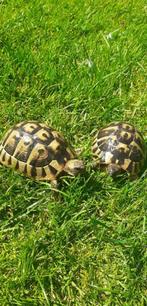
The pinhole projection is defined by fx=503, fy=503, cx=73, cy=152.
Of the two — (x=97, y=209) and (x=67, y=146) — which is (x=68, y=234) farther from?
(x=67, y=146)

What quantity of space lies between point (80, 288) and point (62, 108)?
1.77m

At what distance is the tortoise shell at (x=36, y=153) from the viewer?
13.2ft

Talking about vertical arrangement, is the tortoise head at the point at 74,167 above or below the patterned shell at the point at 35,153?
below

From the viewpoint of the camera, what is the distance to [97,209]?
4.02 metres

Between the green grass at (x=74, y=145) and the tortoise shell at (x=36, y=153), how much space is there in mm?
101

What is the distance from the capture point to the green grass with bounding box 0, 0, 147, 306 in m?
3.62

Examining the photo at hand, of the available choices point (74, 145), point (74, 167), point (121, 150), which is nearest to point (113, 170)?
point (121, 150)

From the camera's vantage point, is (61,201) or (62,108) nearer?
(61,201)

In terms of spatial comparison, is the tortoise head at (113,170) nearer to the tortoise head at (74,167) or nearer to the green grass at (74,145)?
the green grass at (74,145)

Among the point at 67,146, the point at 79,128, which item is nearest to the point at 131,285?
the point at 67,146

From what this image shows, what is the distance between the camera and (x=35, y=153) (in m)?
4.03

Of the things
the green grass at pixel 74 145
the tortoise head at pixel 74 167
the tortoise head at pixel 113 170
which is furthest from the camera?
the tortoise head at pixel 113 170

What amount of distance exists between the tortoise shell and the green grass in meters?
0.10

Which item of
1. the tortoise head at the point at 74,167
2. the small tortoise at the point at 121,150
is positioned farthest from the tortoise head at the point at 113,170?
the tortoise head at the point at 74,167
